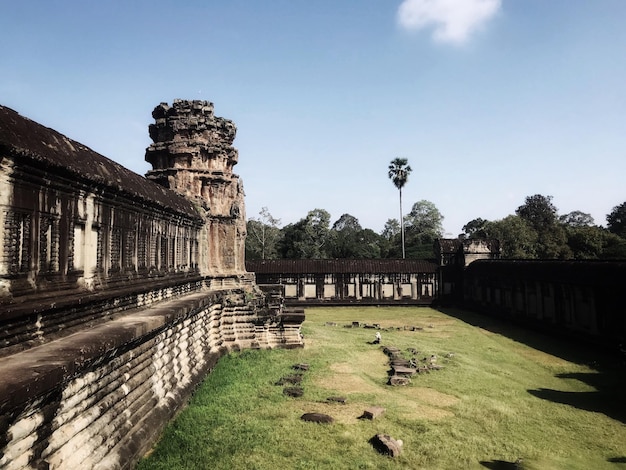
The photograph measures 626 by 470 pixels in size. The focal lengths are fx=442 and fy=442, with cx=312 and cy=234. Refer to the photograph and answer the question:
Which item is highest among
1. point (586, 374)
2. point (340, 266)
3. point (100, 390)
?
point (340, 266)

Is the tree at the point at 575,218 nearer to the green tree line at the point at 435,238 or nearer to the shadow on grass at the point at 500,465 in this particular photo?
the green tree line at the point at 435,238

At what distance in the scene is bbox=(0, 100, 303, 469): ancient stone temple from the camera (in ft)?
16.0

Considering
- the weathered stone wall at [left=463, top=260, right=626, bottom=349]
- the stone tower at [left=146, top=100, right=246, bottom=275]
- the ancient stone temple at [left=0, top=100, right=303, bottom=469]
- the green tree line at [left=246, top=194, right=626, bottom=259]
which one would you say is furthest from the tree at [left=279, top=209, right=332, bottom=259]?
the ancient stone temple at [left=0, top=100, right=303, bottom=469]

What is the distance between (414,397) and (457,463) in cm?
349

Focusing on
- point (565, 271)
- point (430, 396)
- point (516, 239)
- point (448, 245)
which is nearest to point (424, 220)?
point (516, 239)

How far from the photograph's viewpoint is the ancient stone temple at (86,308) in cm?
487

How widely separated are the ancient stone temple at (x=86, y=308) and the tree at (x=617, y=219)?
A: 71416 millimetres

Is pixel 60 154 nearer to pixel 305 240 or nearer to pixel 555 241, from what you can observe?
pixel 305 240

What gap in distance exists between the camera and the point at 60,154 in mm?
6359

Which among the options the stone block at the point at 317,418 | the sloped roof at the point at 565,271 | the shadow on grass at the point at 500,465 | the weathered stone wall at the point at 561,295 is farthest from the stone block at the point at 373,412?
the sloped roof at the point at 565,271

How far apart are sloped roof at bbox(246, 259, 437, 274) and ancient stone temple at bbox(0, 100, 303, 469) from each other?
20.0 meters

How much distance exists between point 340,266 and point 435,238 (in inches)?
920

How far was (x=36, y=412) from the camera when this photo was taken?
4.68 m

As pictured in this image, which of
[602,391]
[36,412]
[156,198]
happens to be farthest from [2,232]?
[602,391]
